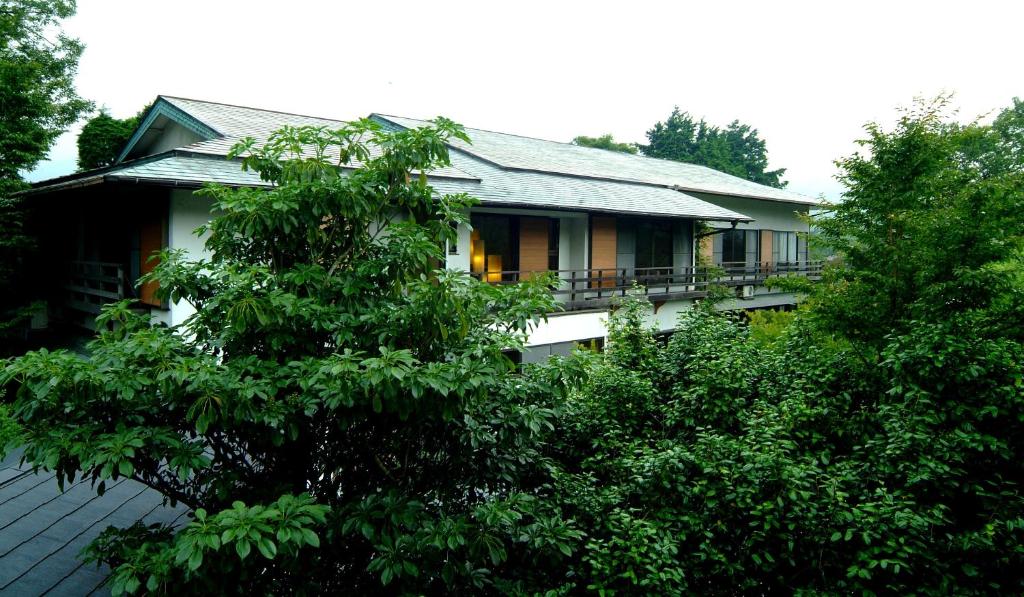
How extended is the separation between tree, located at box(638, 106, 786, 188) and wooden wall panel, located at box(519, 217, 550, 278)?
127 ft

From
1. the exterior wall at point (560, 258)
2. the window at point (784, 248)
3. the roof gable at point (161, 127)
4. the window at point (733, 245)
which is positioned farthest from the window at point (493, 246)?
the window at point (784, 248)

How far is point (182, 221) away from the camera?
33.9 ft

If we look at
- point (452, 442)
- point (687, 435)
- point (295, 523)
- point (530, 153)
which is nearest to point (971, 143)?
point (687, 435)

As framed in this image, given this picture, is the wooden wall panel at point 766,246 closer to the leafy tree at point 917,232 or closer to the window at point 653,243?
the window at point 653,243

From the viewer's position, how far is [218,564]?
3119 mm

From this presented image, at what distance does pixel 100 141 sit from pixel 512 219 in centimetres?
1701

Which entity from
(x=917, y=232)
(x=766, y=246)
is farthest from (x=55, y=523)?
(x=766, y=246)

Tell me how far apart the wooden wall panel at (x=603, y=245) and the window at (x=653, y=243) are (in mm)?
1490

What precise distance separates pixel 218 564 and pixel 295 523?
2.01 ft

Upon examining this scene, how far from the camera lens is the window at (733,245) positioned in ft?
76.2

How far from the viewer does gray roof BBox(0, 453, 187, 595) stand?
488 centimetres

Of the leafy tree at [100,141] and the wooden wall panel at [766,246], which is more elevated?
the leafy tree at [100,141]

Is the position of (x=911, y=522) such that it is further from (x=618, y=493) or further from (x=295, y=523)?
(x=295, y=523)

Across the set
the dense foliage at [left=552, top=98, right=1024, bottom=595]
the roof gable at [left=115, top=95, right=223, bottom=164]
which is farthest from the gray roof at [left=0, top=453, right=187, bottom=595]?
the roof gable at [left=115, top=95, right=223, bottom=164]
